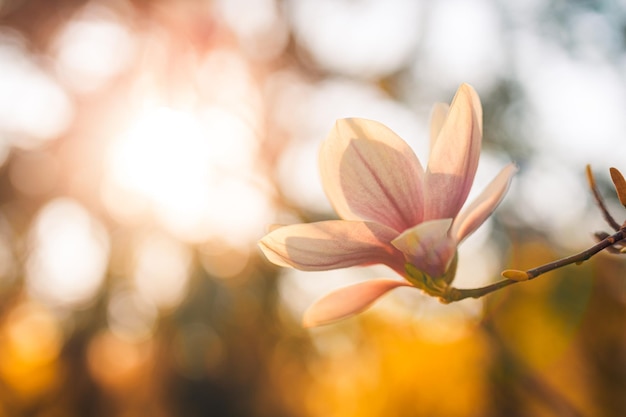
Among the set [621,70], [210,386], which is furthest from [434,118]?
[210,386]

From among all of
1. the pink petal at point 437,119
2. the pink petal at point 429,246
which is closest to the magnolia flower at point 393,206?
the pink petal at point 429,246

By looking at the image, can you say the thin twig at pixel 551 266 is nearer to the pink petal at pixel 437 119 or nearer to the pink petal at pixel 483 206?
the pink petal at pixel 483 206

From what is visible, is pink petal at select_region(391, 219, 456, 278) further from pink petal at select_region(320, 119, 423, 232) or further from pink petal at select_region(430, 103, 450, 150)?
pink petal at select_region(430, 103, 450, 150)

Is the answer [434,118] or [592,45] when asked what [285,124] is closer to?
[592,45]

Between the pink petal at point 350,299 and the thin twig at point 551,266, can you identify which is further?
the pink petal at point 350,299

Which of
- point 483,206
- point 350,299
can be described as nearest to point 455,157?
point 483,206

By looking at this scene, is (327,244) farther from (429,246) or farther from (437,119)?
(437,119)

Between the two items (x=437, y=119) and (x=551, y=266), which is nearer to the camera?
(x=551, y=266)
